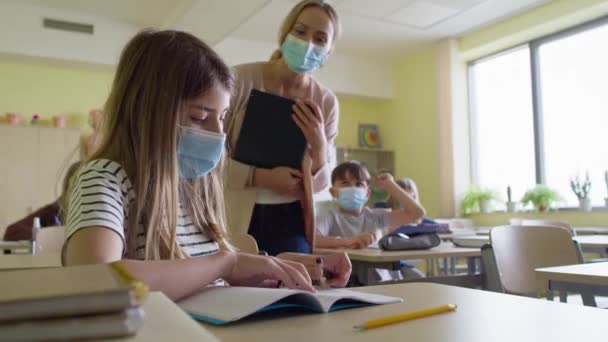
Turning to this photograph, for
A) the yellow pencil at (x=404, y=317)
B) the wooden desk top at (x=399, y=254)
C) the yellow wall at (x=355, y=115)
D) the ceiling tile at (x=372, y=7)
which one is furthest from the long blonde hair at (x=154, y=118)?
the yellow wall at (x=355, y=115)

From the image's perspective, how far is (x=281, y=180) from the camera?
1.67 metres

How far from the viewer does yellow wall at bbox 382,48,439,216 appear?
21.9 ft

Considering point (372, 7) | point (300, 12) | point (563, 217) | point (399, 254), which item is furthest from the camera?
point (372, 7)

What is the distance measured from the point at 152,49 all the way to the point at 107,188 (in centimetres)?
31

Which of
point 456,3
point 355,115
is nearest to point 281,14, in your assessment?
point 456,3

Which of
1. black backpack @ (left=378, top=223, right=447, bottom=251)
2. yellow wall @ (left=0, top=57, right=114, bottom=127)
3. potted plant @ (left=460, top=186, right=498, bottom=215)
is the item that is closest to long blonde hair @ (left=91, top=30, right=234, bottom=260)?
black backpack @ (left=378, top=223, right=447, bottom=251)

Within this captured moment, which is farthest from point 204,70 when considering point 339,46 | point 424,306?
→ point 339,46

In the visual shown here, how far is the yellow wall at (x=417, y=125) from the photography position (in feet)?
21.9

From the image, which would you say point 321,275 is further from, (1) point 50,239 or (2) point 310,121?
(1) point 50,239

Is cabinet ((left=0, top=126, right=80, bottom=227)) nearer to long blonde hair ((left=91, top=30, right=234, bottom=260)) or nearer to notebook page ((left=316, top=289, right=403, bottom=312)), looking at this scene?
long blonde hair ((left=91, top=30, right=234, bottom=260))

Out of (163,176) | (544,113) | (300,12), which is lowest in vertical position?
(163,176)

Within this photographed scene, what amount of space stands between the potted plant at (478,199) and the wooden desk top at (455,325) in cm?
545

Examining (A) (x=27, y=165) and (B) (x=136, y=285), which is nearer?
(B) (x=136, y=285)

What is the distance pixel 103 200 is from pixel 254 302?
34 cm
